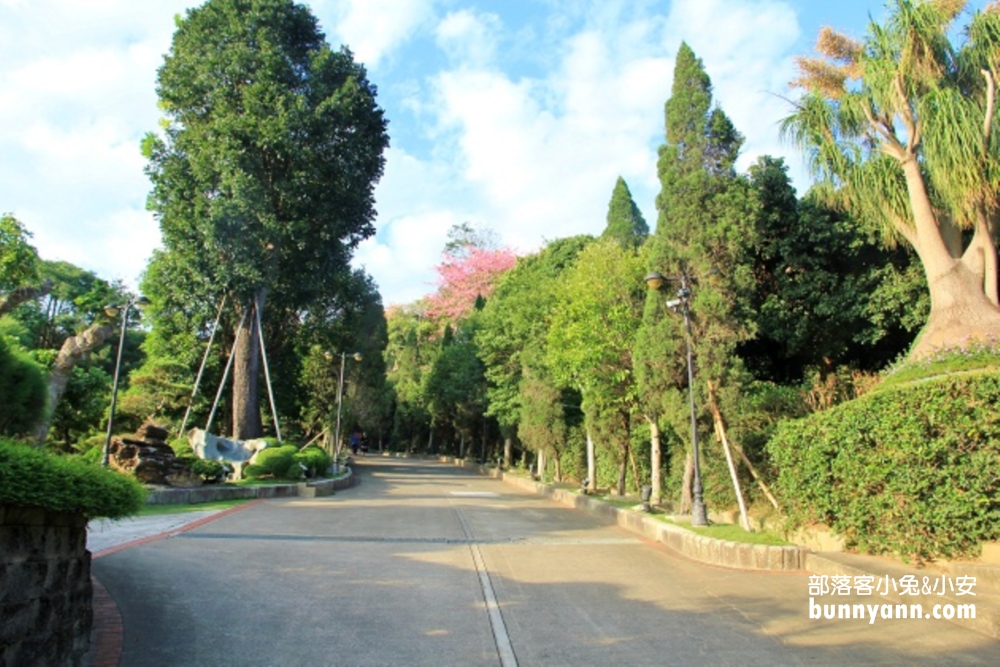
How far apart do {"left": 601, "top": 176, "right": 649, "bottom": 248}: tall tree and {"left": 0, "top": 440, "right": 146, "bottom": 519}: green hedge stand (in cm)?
2191

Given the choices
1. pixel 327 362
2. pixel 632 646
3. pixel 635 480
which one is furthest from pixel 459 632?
pixel 327 362

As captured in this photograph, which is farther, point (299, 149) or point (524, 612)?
point (299, 149)

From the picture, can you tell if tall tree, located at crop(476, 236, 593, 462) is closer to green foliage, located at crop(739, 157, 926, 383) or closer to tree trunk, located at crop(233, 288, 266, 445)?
green foliage, located at crop(739, 157, 926, 383)

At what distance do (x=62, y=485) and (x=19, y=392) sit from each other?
419 cm

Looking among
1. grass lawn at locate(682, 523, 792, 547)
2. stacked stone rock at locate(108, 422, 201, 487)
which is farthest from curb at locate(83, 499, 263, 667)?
stacked stone rock at locate(108, 422, 201, 487)

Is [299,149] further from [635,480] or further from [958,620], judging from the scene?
[958,620]

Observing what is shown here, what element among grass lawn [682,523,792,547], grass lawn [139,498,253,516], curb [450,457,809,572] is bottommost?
grass lawn [139,498,253,516]

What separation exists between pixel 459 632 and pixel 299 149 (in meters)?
20.9

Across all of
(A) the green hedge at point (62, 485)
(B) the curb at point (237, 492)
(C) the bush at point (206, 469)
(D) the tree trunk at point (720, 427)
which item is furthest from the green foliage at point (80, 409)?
(A) the green hedge at point (62, 485)

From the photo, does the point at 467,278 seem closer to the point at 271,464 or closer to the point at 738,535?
the point at 271,464

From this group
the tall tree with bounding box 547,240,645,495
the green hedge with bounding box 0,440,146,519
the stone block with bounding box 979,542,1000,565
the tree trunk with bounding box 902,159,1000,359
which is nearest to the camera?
the green hedge with bounding box 0,440,146,519

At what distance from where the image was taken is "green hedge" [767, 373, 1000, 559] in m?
7.17

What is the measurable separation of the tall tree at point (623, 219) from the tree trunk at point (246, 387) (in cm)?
1344

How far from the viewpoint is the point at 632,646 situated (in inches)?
217
